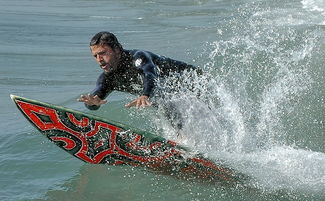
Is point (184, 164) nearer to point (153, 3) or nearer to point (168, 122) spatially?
point (168, 122)

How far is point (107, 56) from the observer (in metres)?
6.39

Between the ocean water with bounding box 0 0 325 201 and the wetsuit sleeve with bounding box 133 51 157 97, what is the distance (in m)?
0.73

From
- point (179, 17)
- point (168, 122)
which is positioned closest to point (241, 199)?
point (168, 122)

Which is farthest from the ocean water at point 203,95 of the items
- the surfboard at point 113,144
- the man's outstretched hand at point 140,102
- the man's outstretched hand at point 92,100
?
the man's outstretched hand at point 140,102

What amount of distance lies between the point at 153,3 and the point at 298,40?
Answer: 11134 millimetres

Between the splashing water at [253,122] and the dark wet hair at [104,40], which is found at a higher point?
the dark wet hair at [104,40]

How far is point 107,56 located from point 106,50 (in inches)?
3.2

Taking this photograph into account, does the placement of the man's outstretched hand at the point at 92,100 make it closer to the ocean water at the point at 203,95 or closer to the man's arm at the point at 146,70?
the man's arm at the point at 146,70

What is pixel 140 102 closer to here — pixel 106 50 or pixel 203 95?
pixel 106 50

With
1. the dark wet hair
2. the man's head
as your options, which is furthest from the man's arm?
the dark wet hair

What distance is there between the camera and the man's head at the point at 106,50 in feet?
20.7

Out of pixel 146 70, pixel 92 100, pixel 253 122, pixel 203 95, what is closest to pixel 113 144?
pixel 92 100

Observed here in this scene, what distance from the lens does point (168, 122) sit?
23.9ft

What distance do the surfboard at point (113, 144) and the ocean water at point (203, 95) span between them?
21cm
